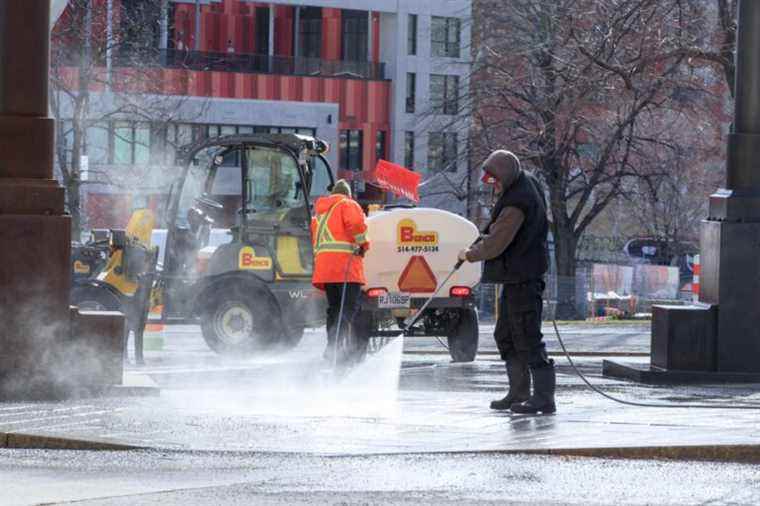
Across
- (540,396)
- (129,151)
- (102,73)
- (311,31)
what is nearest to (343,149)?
(311,31)

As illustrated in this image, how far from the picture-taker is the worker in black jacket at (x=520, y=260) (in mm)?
12508

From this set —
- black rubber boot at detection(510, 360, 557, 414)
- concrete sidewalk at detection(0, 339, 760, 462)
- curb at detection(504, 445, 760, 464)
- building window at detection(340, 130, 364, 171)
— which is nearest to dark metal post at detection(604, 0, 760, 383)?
concrete sidewalk at detection(0, 339, 760, 462)

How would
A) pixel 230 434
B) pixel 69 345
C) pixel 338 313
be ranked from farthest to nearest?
pixel 338 313
pixel 69 345
pixel 230 434

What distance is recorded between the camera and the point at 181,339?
25141 millimetres

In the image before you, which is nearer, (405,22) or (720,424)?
(720,424)

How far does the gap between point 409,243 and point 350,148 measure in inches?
2281

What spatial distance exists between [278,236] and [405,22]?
2223 inches

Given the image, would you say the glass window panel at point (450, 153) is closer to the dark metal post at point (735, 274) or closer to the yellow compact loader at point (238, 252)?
the yellow compact loader at point (238, 252)

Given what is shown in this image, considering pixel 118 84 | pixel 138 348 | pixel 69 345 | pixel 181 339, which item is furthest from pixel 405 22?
pixel 69 345

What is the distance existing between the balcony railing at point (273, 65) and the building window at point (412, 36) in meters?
1.36

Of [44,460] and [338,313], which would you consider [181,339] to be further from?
[44,460]

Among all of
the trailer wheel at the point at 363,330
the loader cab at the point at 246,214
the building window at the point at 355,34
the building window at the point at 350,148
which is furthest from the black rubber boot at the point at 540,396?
the building window at the point at 355,34

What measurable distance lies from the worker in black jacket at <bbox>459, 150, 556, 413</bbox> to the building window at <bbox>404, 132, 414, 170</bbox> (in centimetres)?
6516

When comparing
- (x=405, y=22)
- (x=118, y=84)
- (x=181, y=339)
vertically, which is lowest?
(x=181, y=339)
